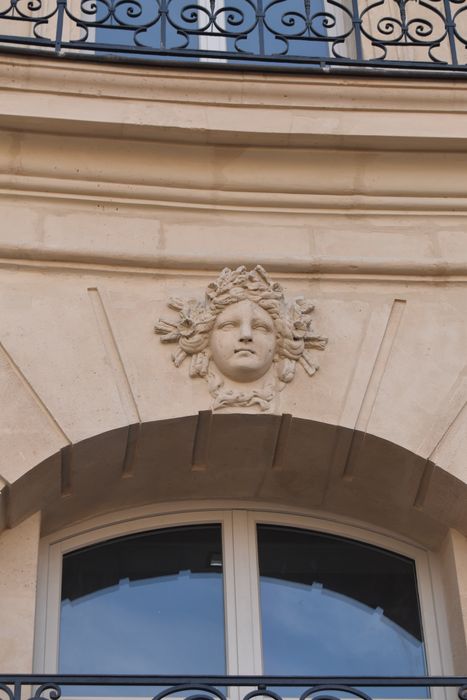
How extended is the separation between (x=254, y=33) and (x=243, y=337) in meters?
2.57

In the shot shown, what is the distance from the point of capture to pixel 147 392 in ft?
20.4

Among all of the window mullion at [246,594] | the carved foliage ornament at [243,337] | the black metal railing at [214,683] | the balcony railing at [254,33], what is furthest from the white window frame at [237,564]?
the balcony railing at [254,33]

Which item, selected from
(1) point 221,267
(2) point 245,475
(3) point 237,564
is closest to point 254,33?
(1) point 221,267

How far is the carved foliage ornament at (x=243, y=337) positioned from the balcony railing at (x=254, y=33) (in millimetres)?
1136

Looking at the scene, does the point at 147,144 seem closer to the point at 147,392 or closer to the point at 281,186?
the point at 281,186

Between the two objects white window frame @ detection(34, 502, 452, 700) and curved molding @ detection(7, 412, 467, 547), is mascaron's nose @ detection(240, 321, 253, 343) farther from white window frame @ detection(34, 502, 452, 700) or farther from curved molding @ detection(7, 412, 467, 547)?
white window frame @ detection(34, 502, 452, 700)

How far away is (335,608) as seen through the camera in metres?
6.36

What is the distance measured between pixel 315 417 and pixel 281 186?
119 centimetres

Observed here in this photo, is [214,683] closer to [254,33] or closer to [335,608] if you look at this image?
[335,608]

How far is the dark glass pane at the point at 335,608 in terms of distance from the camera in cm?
621

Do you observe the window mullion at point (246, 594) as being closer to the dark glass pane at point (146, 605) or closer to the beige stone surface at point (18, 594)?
the dark glass pane at point (146, 605)

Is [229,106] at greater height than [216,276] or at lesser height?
greater

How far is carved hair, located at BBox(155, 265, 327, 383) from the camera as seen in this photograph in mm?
6324

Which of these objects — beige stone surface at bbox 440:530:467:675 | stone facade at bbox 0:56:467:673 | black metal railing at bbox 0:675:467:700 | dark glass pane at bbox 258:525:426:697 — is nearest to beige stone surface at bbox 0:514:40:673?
stone facade at bbox 0:56:467:673
